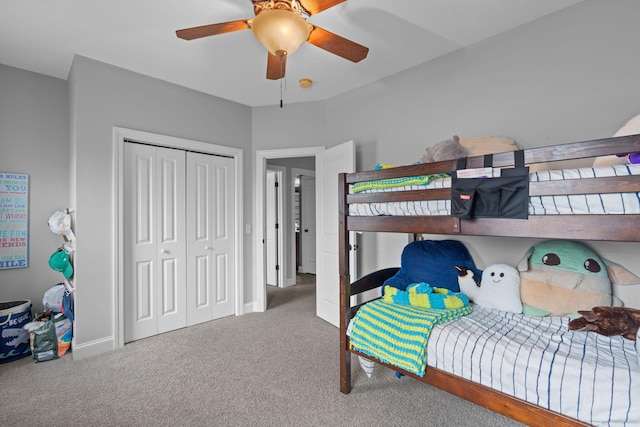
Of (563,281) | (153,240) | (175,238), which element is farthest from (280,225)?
(563,281)

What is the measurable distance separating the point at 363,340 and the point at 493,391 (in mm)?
732

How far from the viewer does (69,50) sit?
8.21 ft

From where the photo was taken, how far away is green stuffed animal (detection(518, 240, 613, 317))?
5.78 feet

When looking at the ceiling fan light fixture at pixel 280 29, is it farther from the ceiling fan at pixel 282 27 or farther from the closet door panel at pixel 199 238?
the closet door panel at pixel 199 238

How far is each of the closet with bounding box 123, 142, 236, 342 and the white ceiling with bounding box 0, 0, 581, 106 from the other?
830mm

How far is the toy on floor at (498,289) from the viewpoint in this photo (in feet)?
6.35

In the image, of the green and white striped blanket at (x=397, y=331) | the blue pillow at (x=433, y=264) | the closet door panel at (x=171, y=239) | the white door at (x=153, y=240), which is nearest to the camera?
the green and white striped blanket at (x=397, y=331)

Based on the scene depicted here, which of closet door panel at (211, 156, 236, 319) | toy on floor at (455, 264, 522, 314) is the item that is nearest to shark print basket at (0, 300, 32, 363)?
closet door panel at (211, 156, 236, 319)

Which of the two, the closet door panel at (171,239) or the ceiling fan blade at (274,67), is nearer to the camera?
the ceiling fan blade at (274,67)

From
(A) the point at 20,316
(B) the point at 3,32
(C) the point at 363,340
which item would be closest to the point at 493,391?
(C) the point at 363,340

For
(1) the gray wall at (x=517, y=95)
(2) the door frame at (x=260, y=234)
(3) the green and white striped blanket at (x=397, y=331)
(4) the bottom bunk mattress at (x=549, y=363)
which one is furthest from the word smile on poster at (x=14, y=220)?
(4) the bottom bunk mattress at (x=549, y=363)

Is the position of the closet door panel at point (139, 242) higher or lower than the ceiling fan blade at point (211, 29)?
lower

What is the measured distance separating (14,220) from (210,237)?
1.72m

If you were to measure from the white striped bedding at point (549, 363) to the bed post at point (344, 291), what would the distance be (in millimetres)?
599
